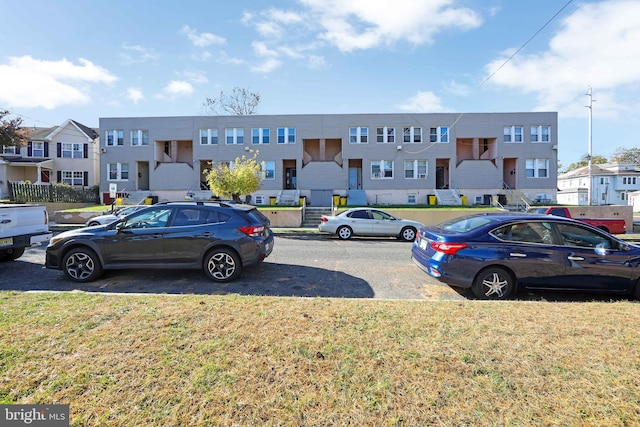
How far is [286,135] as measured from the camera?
95.9 ft

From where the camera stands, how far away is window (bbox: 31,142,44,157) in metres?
33.3

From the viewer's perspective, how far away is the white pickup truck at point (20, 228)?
23.2 feet

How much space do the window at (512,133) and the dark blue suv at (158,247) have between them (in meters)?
29.5

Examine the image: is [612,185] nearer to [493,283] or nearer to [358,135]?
[358,135]

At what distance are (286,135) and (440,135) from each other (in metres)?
13.9

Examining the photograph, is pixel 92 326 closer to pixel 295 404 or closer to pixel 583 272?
pixel 295 404

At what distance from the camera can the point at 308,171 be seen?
28750mm

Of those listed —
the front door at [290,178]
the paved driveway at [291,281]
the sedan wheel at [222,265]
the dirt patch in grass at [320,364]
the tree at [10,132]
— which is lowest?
the paved driveway at [291,281]

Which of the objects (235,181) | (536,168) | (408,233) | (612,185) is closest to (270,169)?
(235,181)

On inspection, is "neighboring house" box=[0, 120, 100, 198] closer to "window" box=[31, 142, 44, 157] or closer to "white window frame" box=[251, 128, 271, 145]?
"window" box=[31, 142, 44, 157]

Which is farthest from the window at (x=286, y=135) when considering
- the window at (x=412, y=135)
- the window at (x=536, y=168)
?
the window at (x=536, y=168)

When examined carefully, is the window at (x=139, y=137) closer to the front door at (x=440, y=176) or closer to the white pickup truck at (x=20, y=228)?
the white pickup truck at (x=20, y=228)

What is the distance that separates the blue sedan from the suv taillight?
142 inches

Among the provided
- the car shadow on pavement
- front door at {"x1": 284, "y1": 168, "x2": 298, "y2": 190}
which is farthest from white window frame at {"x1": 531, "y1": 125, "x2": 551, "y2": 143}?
the car shadow on pavement
